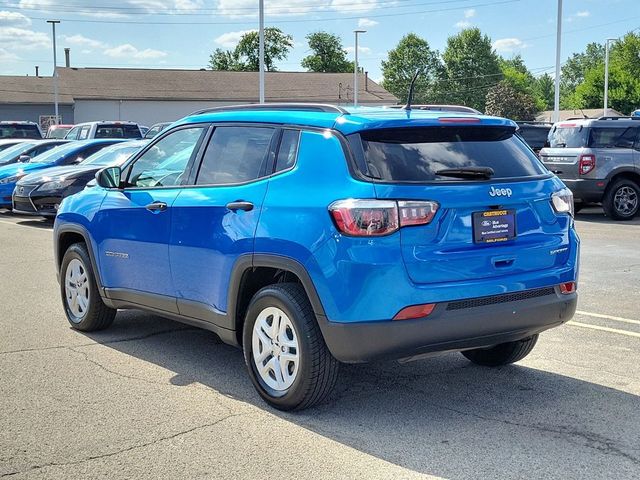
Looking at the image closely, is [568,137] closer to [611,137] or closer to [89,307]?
[611,137]

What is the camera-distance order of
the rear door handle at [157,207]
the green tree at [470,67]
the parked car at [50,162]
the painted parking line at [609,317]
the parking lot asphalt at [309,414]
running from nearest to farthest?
the parking lot asphalt at [309,414] → the rear door handle at [157,207] → the painted parking line at [609,317] → the parked car at [50,162] → the green tree at [470,67]

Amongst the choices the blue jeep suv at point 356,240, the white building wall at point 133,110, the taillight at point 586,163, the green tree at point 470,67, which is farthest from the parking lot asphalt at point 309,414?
the green tree at point 470,67

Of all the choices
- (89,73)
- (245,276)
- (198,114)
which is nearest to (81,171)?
(198,114)

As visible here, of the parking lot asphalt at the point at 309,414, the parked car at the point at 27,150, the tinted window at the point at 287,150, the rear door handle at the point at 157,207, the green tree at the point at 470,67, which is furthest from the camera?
the green tree at the point at 470,67

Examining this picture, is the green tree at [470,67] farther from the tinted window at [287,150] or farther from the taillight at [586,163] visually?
the tinted window at [287,150]

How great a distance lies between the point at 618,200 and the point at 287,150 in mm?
12408

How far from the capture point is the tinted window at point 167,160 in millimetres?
5895

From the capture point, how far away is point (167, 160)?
6.12 metres

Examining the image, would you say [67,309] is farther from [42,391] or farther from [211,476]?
[211,476]

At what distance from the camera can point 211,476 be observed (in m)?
3.99

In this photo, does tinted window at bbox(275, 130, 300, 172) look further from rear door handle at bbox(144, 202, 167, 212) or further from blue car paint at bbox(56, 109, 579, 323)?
rear door handle at bbox(144, 202, 167, 212)

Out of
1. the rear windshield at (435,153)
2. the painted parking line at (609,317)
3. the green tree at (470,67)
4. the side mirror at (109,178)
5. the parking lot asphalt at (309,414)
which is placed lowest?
the parking lot asphalt at (309,414)

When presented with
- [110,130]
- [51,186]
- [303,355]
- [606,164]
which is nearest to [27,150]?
[110,130]

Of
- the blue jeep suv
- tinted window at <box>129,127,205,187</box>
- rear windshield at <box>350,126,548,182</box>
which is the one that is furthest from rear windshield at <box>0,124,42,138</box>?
rear windshield at <box>350,126,548,182</box>
